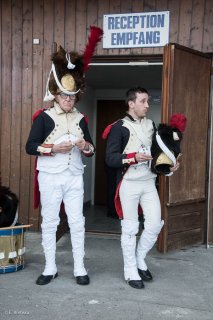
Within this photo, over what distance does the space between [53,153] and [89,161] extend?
4.92 meters

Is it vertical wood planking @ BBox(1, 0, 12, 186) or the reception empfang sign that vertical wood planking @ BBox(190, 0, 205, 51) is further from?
vertical wood planking @ BBox(1, 0, 12, 186)

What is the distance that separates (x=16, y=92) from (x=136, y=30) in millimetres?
1722

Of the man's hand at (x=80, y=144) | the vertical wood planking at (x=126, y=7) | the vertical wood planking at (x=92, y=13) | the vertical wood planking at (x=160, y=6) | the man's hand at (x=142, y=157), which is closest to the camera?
the man's hand at (x=142, y=157)

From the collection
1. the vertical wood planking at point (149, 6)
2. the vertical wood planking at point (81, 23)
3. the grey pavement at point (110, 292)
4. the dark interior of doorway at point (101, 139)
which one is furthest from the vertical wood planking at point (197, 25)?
the dark interior of doorway at point (101, 139)

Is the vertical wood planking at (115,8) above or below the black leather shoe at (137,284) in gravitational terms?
above

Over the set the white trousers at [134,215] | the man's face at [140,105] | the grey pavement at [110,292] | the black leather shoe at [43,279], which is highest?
the man's face at [140,105]

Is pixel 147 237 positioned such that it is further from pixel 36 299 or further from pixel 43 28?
pixel 43 28

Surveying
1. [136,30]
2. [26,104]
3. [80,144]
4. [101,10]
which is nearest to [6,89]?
[26,104]

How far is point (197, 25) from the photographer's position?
498 centimetres

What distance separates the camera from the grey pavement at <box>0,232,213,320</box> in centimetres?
318

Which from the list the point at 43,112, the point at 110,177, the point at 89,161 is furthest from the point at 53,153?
the point at 89,161

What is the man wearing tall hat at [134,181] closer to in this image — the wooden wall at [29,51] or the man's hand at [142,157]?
the man's hand at [142,157]

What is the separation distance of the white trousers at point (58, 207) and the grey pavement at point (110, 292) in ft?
0.82

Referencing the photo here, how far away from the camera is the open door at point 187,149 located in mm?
4531
